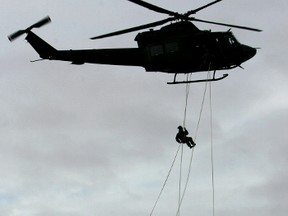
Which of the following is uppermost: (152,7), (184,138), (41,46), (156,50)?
(41,46)

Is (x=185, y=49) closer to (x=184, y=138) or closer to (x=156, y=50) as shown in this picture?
(x=156, y=50)

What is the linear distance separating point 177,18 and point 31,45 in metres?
10.3

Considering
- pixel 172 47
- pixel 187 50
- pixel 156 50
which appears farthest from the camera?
pixel 156 50

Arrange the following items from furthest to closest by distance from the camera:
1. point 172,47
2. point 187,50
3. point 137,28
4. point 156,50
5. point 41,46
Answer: point 41,46 < point 156,50 < point 172,47 < point 187,50 < point 137,28

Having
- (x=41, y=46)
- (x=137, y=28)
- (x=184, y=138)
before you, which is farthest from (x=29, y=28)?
(x=184, y=138)

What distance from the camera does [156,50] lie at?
33375 millimetres

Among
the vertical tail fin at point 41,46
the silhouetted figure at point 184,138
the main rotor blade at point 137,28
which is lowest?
the silhouetted figure at point 184,138

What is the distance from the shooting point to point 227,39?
3331 centimetres

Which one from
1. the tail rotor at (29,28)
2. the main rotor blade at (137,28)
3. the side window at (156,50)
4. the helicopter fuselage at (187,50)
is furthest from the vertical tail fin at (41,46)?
the side window at (156,50)

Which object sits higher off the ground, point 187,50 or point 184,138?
point 187,50

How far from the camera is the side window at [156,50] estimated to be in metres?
33.2

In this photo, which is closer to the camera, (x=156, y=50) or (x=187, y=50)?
(x=187, y=50)

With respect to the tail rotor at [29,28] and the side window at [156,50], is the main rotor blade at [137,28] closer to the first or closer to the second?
the side window at [156,50]

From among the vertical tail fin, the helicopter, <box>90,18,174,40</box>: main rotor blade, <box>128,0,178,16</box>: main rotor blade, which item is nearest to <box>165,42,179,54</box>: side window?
the helicopter
